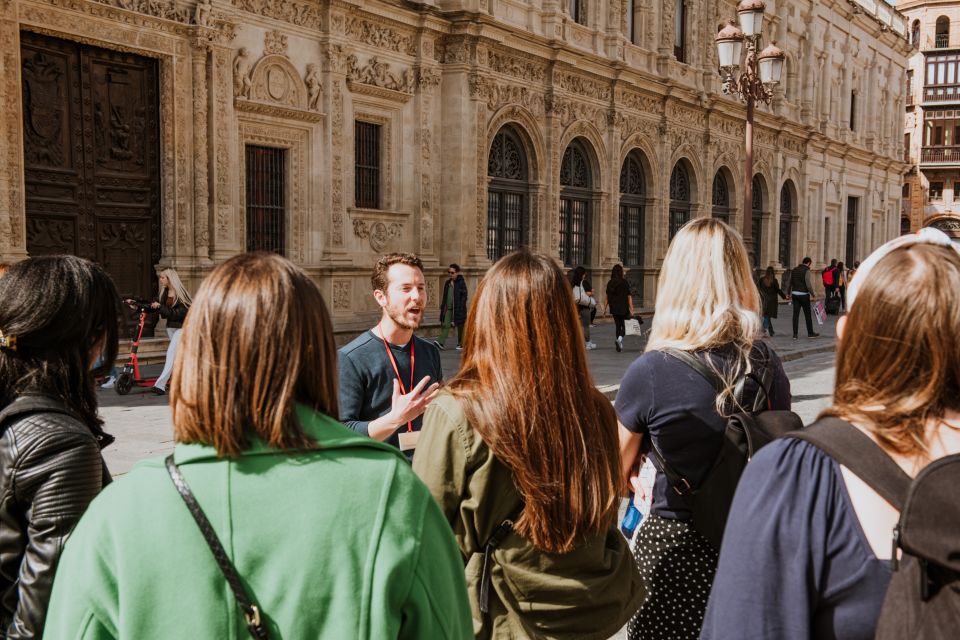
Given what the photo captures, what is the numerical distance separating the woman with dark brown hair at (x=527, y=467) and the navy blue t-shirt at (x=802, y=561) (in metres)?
0.81

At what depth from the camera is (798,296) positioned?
68.9 ft

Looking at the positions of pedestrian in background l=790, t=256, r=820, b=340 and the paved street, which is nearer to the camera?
the paved street

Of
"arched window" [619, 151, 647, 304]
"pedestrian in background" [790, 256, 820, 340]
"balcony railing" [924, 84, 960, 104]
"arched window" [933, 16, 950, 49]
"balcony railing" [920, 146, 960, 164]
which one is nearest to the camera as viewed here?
"pedestrian in background" [790, 256, 820, 340]

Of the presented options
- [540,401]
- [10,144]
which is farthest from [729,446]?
[10,144]

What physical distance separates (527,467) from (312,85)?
14359 mm

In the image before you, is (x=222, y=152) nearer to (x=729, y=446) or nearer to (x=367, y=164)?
(x=367, y=164)

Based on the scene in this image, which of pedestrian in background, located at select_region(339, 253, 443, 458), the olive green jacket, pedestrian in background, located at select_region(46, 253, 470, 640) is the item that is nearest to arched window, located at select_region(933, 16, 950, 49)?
pedestrian in background, located at select_region(339, 253, 443, 458)

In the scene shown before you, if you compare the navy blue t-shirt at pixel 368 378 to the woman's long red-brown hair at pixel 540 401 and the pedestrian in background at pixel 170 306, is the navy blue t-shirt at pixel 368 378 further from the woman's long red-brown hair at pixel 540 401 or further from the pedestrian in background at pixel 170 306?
the pedestrian in background at pixel 170 306

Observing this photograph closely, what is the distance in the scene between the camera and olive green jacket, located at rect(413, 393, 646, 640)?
2.50m

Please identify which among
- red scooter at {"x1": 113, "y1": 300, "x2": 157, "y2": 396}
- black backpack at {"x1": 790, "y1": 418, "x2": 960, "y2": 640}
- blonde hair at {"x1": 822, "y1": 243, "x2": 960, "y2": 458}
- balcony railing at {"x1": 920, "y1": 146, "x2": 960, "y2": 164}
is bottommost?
red scooter at {"x1": 113, "y1": 300, "x2": 157, "y2": 396}

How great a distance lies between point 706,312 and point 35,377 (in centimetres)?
207

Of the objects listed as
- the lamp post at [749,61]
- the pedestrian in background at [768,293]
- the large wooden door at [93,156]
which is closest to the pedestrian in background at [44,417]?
the large wooden door at [93,156]

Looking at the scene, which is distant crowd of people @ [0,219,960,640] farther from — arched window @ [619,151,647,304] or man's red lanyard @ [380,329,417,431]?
arched window @ [619,151,647,304]

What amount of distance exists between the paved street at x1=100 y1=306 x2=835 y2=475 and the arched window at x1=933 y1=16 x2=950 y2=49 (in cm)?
4767
